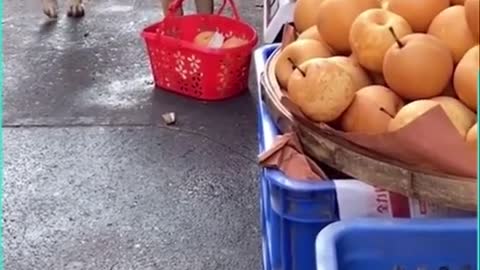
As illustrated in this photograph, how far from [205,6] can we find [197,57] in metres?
0.62

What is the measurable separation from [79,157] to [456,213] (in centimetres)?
221

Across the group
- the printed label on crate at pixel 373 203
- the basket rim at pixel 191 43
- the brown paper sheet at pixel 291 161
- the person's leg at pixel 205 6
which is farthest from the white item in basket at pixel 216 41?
the printed label on crate at pixel 373 203

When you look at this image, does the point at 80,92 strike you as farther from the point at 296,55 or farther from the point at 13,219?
the point at 296,55

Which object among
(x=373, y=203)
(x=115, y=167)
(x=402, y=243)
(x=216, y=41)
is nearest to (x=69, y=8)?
(x=216, y=41)

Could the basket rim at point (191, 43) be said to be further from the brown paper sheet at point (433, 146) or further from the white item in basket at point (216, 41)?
the brown paper sheet at point (433, 146)

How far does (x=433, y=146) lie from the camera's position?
1196mm

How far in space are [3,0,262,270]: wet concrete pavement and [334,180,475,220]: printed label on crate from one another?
1370 mm

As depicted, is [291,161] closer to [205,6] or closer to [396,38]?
[396,38]

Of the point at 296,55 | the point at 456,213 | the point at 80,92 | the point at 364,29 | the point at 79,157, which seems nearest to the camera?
the point at 456,213

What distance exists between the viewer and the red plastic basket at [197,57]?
3.49m

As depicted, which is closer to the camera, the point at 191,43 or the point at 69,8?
the point at 191,43

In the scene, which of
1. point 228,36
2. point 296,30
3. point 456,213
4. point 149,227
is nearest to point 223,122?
point 228,36

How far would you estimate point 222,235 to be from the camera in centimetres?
275

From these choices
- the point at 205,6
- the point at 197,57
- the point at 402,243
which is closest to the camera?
the point at 402,243
